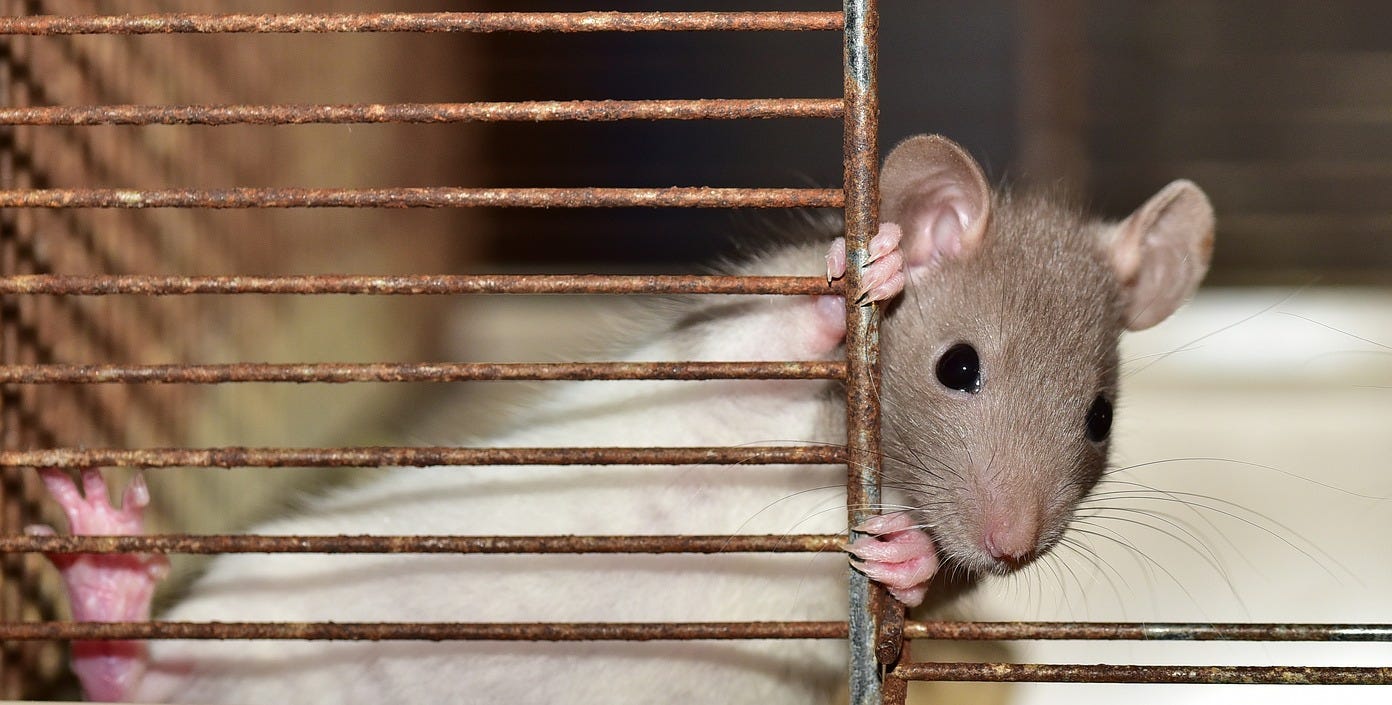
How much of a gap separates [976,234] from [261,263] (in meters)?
1.35

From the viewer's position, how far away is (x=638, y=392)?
4.76ft

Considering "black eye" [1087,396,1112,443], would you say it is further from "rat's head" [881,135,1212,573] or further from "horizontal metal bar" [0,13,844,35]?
"horizontal metal bar" [0,13,844,35]

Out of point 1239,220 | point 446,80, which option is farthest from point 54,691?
point 1239,220

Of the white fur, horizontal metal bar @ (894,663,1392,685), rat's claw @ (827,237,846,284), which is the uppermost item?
rat's claw @ (827,237,846,284)

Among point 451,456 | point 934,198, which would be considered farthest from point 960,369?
point 451,456

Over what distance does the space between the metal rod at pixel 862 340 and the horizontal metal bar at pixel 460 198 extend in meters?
0.03

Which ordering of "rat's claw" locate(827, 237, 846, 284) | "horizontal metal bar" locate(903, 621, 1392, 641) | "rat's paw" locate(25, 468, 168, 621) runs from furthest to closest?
"rat's paw" locate(25, 468, 168, 621) → "rat's claw" locate(827, 237, 846, 284) → "horizontal metal bar" locate(903, 621, 1392, 641)

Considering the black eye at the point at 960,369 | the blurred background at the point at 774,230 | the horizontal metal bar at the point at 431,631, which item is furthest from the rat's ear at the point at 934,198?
the horizontal metal bar at the point at 431,631

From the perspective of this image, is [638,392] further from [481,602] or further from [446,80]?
[446,80]

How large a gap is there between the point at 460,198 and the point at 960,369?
1.80 feet

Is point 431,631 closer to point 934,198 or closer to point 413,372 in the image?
point 413,372

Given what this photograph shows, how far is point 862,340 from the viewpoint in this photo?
1006 millimetres

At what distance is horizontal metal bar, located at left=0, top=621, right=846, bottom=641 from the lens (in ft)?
3.33

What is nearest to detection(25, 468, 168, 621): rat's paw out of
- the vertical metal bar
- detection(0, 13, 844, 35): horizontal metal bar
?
detection(0, 13, 844, 35): horizontal metal bar
